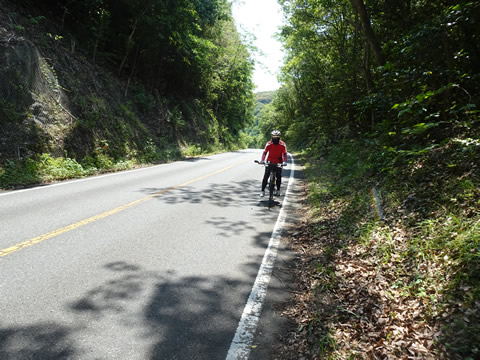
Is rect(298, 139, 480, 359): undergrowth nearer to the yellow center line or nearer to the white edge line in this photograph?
the white edge line

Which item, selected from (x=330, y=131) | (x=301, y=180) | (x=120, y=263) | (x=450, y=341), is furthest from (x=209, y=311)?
(x=330, y=131)

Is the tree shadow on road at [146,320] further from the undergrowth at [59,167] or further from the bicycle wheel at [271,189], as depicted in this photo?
Answer: the undergrowth at [59,167]

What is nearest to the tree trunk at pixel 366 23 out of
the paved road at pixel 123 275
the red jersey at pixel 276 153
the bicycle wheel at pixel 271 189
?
the red jersey at pixel 276 153

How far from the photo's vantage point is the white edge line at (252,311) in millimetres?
2629

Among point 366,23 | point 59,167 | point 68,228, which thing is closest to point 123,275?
point 68,228

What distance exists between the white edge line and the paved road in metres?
0.08

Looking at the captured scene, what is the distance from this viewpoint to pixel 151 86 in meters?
25.7

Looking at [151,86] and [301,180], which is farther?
[151,86]

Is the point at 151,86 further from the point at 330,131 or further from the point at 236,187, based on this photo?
the point at 236,187

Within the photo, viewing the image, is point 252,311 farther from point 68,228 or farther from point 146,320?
point 68,228

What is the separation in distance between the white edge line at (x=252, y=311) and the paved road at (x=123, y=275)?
85mm

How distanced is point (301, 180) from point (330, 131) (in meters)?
9.27

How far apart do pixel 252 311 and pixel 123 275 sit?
1.82 m

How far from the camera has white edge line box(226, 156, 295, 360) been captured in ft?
8.63
